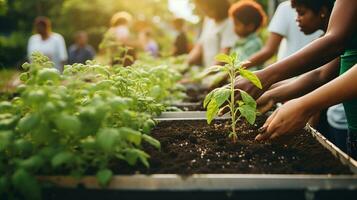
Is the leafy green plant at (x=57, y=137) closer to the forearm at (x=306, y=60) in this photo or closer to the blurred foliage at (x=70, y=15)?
the forearm at (x=306, y=60)

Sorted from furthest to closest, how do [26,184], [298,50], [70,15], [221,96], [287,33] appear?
[70,15] < [287,33] < [298,50] < [221,96] < [26,184]

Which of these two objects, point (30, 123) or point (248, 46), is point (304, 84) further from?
point (248, 46)

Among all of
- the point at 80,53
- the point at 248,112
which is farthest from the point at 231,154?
the point at 80,53

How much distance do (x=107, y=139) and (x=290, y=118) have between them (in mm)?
765

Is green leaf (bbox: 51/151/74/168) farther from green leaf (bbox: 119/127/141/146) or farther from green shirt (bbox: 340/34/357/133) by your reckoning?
green shirt (bbox: 340/34/357/133)

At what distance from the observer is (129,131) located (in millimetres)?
1538

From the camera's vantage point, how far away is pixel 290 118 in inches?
71.4

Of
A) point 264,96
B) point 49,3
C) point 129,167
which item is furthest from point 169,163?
point 49,3

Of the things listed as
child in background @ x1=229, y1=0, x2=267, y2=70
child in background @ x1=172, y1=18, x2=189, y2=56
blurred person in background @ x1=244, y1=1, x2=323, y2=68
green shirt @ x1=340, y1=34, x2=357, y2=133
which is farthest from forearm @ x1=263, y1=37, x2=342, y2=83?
child in background @ x1=172, y1=18, x2=189, y2=56

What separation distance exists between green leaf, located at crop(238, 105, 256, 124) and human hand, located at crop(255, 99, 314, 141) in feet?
0.84

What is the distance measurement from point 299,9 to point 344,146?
98 centimetres

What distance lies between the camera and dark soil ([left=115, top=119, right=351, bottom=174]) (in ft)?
5.74

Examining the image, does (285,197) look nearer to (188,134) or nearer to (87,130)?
(87,130)

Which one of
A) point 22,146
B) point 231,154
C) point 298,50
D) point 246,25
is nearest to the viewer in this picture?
point 22,146
